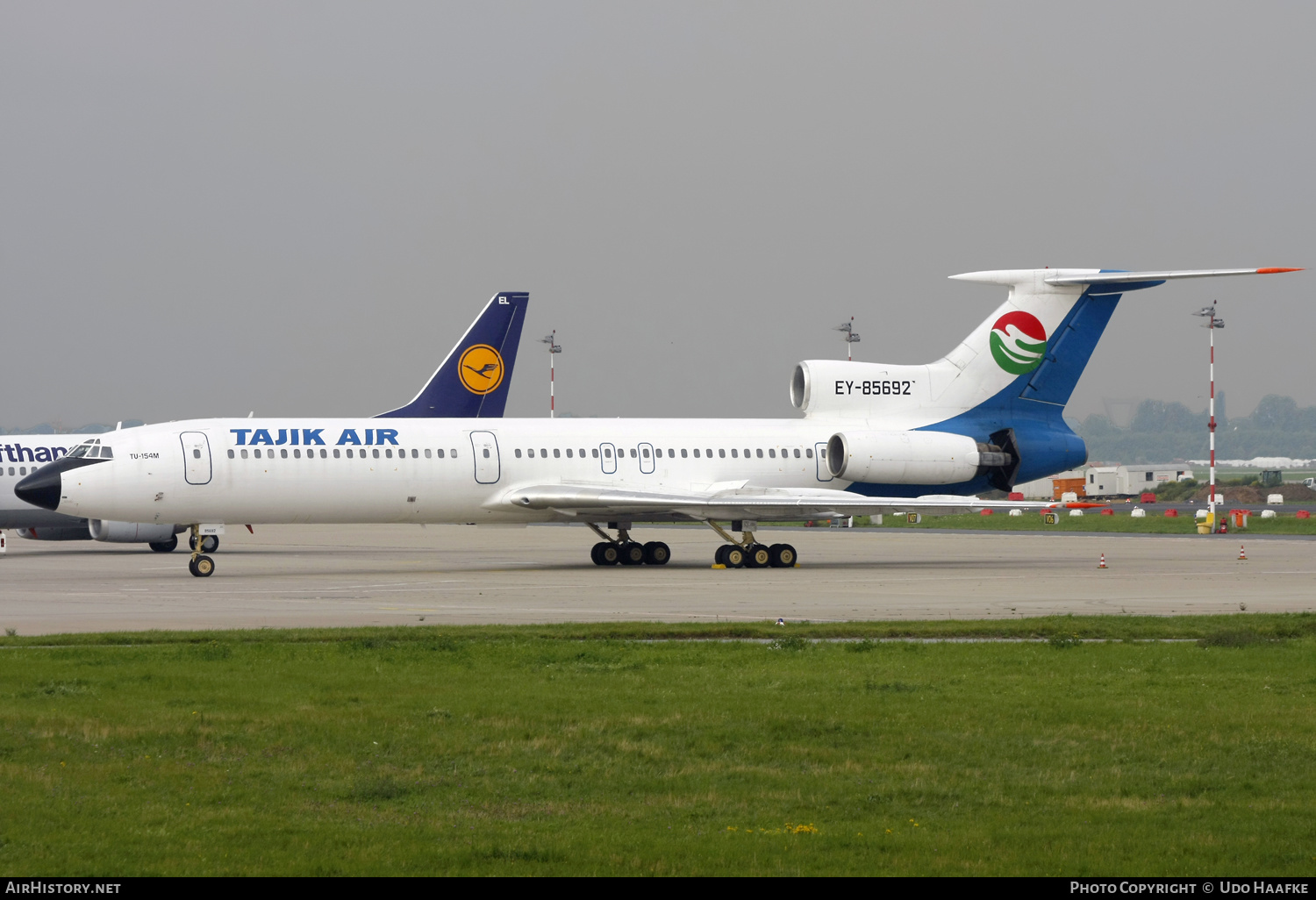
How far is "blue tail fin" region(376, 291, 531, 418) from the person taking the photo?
48438 mm

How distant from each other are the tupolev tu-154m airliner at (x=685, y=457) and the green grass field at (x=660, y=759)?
1588cm

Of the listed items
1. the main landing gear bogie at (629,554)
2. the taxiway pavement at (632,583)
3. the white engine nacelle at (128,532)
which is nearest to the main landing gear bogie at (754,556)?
the taxiway pavement at (632,583)

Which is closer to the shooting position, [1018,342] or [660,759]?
[660,759]

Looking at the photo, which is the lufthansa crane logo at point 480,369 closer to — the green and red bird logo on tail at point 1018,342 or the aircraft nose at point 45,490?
the aircraft nose at point 45,490

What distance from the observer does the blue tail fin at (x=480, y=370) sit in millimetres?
48438

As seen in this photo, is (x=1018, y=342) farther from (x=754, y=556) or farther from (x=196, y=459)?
(x=196, y=459)

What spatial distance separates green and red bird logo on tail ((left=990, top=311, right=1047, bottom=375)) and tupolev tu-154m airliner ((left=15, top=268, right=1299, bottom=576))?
0.11 ft

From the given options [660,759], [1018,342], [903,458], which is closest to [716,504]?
[903,458]

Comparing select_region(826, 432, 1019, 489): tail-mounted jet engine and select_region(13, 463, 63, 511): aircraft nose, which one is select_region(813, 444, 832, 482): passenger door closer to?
select_region(826, 432, 1019, 489): tail-mounted jet engine

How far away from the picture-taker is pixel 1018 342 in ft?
124

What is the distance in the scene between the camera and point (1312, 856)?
801 cm

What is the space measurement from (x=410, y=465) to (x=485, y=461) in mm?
1838

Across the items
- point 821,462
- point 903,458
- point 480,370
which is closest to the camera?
point 903,458

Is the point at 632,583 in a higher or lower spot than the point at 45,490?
lower
